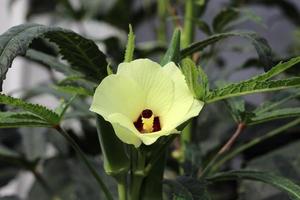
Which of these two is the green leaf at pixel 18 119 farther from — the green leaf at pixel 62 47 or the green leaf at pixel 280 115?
the green leaf at pixel 280 115

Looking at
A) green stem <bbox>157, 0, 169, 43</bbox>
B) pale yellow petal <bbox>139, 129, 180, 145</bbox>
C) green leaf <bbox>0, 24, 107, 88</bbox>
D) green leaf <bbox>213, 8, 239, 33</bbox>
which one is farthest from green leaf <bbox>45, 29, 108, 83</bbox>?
green stem <bbox>157, 0, 169, 43</bbox>

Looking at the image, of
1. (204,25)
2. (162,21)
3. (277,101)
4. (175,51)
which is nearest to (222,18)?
(204,25)

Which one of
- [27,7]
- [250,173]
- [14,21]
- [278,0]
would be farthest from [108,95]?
[14,21]

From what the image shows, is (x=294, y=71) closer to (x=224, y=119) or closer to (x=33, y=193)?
(x=224, y=119)

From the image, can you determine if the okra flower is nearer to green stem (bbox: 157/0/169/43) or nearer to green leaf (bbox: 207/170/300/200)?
green leaf (bbox: 207/170/300/200)

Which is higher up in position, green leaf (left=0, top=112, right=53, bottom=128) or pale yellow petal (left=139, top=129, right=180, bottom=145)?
pale yellow petal (left=139, top=129, right=180, bottom=145)

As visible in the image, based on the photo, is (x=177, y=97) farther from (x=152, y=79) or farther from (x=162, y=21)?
→ (x=162, y=21)

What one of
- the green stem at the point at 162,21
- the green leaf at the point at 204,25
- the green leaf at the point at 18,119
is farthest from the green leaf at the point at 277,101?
the green stem at the point at 162,21
